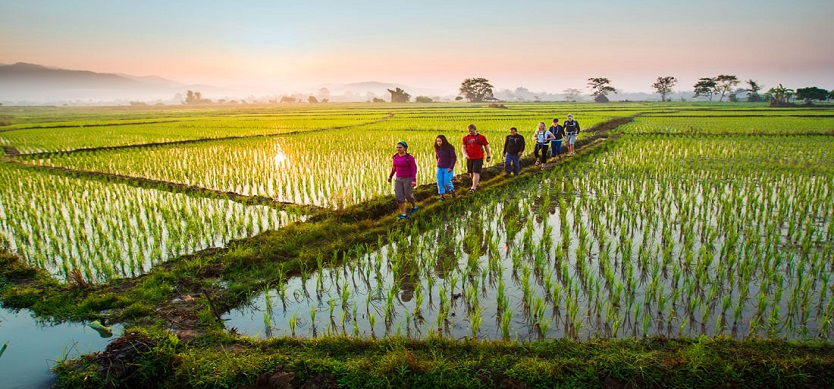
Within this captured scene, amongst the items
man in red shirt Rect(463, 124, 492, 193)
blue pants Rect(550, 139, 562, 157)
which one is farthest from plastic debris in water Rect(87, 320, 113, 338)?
blue pants Rect(550, 139, 562, 157)

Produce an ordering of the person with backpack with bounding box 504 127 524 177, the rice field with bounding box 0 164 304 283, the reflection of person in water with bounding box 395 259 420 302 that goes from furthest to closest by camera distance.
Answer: the person with backpack with bounding box 504 127 524 177
the rice field with bounding box 0 164 304 283
the reflection of person in water with bounding box 395 259 420 302

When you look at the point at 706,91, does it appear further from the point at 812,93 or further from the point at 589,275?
the point at 589,275

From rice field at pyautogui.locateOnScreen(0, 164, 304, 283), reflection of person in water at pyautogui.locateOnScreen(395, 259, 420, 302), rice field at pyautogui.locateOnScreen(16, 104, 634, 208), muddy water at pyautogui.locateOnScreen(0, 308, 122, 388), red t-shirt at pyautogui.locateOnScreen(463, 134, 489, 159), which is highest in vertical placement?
red t-shirt at pyautogui.locateOnScreen(463, 134, 489, 159)

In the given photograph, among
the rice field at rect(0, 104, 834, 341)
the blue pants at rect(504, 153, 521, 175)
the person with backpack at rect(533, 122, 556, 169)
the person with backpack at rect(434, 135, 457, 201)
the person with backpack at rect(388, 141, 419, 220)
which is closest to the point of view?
the rice field at rect(0, 104, 834, 341)

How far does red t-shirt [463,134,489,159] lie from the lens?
8.06 metres

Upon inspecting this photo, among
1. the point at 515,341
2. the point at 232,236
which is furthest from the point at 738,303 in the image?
the point at 232,236

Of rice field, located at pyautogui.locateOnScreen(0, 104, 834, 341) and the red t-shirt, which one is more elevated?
→ the red t-shirt

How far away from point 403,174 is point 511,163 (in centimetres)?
420

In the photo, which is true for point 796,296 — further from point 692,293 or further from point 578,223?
point 578,223

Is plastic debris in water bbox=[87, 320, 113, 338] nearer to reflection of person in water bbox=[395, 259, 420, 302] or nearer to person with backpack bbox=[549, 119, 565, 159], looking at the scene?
reflection of person in water bbox=[395, 259, 420, 302]

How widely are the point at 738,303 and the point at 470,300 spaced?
235 centimetres

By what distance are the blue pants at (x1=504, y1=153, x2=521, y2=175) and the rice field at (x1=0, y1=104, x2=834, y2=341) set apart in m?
0.38

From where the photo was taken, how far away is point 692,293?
421 cm

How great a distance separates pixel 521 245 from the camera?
5770 millimetres
